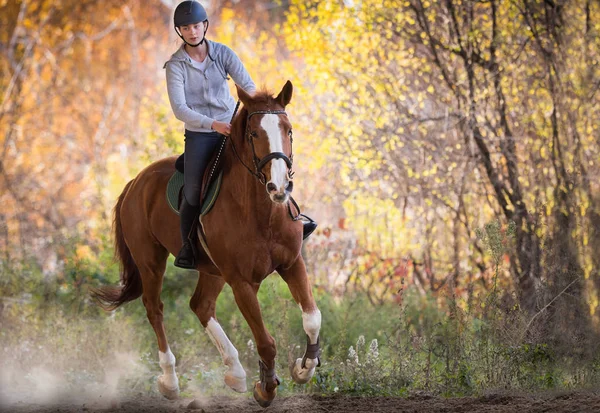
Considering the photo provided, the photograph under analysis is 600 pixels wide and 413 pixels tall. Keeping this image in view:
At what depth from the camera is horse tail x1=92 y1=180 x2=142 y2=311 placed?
792 centimetres

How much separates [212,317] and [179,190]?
1085 mm

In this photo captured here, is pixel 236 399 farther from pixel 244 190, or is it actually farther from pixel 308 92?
pixel 308 92

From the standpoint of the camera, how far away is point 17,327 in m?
9.48

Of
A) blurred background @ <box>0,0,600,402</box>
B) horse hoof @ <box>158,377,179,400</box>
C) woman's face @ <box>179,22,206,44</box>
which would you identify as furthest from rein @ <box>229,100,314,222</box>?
horse hoof @ <box>158,377,179,400</box>

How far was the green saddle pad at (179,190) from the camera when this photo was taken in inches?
245

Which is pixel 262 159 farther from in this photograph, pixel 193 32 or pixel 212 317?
pixel 212 317

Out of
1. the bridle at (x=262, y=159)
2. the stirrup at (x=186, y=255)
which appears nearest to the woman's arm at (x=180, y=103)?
the bridle at (x=262, y=159)

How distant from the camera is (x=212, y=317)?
709 cm

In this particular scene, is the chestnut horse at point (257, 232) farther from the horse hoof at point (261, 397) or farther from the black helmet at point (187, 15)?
the black helmet at point (187, 15)

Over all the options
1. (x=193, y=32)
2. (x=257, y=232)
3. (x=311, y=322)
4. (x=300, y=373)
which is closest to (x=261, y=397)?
(x=300, y=373)

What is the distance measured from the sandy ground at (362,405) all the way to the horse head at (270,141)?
1749 millimetres

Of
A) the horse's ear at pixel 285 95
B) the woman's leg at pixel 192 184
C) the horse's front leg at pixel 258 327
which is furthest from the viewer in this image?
the woman's leg at pixel 192 184

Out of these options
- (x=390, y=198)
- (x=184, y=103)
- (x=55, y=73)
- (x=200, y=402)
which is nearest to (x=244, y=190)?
(x=184, y=103)

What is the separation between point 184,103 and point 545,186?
4.38m
